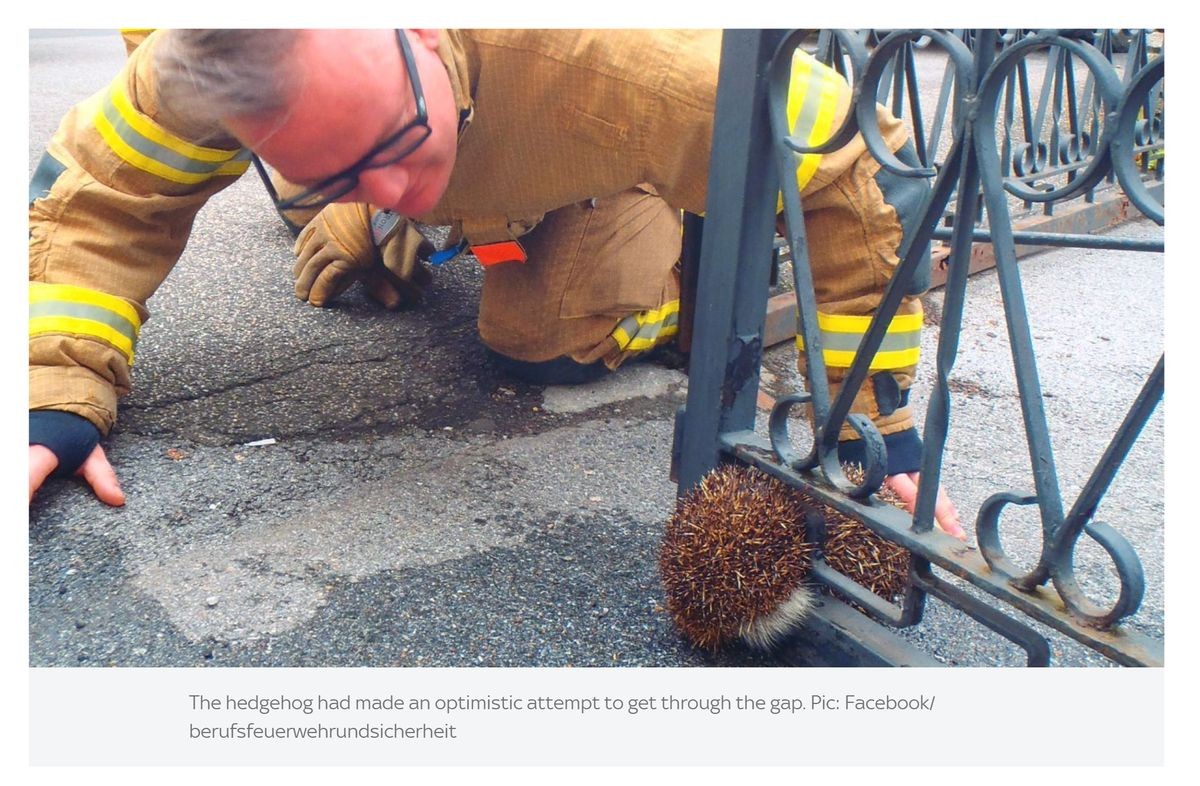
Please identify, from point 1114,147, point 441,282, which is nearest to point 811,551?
point 1114,147

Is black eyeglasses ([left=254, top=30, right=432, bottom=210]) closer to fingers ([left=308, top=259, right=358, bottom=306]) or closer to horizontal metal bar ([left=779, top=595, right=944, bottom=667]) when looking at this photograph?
horizontal metal bar ([left=779, top=595, right=944, bottom=667])

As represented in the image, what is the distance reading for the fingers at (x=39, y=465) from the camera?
203cm

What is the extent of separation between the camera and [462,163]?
6.97 feet

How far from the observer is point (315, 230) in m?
3.20

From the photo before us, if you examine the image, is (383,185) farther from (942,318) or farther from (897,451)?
(897,451)

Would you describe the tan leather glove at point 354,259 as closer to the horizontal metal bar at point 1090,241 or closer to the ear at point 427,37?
the ear at point 427,37

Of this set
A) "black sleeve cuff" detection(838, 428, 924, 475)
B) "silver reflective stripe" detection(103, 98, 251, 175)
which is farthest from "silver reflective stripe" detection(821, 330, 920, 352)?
"silver reflective stripe" detection(103, 98, 251, 175)

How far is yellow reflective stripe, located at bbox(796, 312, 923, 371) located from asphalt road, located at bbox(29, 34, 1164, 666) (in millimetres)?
479

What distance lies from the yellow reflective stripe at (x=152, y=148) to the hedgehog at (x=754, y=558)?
1.20 m

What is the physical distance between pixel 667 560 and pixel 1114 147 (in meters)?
0.94

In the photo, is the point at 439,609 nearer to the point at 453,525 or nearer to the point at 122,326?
the point at 453,525

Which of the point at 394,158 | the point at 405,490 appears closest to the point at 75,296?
the point at 405,490

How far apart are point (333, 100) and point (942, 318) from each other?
953 millimetres

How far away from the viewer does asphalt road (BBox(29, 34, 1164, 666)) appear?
180 centimetres
